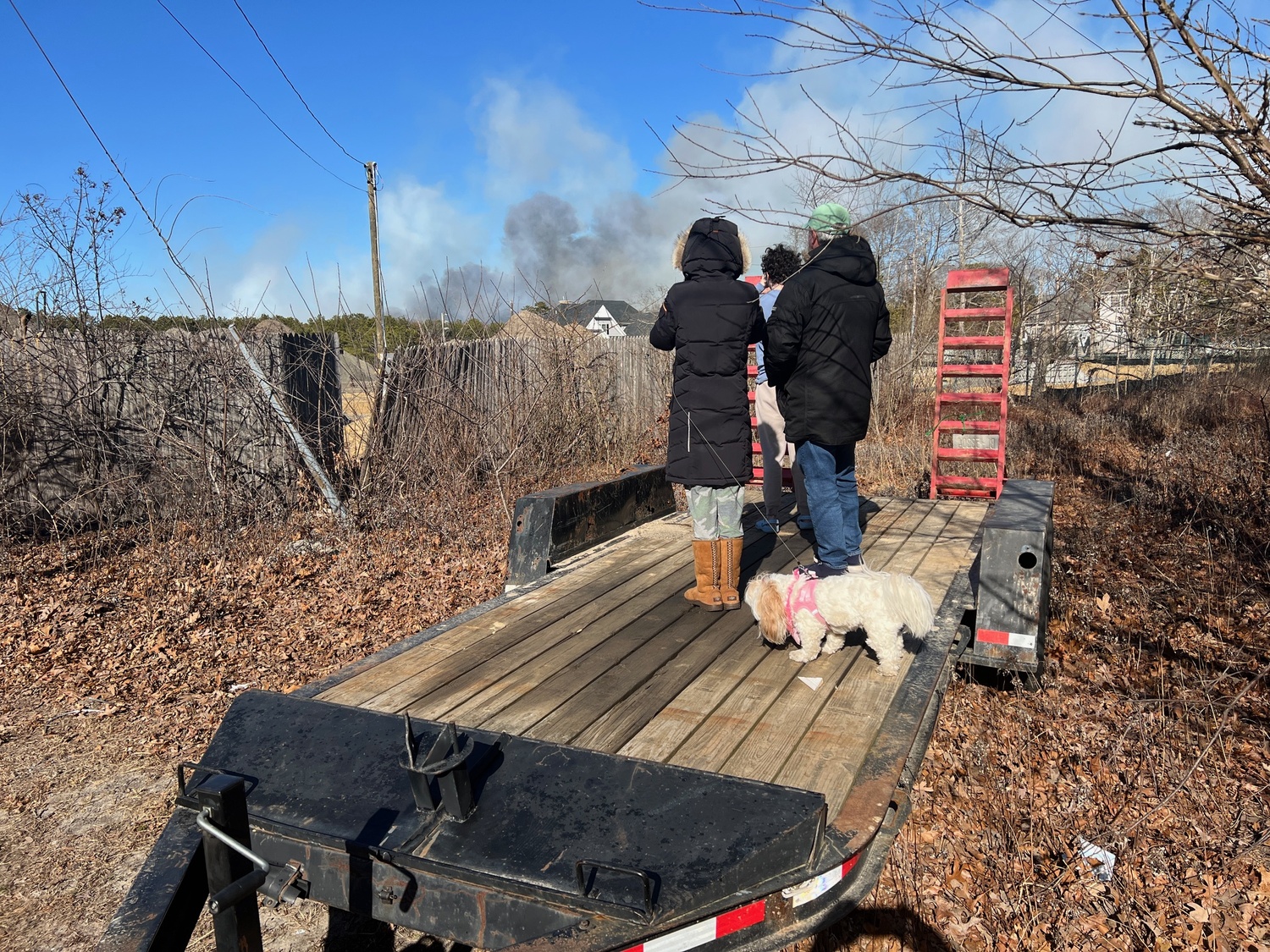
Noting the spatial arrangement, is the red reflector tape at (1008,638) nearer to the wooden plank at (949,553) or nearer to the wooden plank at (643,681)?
the wooden plank at (949,553)

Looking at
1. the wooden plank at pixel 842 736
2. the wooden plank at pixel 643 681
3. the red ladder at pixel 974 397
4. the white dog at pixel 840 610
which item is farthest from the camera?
the red ladder at pixel 974 397

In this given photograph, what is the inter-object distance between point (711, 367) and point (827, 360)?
25.2 inches

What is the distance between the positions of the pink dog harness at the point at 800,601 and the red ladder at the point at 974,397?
454 cm

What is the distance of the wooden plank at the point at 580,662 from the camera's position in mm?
3203

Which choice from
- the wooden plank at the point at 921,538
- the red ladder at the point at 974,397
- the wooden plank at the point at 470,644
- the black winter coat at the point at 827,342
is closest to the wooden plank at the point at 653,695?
the wooden plank at the point at 470,644

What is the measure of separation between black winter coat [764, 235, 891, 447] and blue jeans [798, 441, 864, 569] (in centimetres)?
9

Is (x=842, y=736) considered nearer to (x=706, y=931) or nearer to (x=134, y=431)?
(x=706, y=931)

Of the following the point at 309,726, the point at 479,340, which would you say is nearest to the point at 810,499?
the point at 309,726

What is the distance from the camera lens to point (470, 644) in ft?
13.0

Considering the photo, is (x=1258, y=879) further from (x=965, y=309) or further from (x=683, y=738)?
(x=965, y=309)

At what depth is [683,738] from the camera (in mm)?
2967

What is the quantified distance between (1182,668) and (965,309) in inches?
151

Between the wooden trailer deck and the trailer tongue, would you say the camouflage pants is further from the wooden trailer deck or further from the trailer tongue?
the trailer tongue

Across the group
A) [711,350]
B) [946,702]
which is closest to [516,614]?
[711,350]
